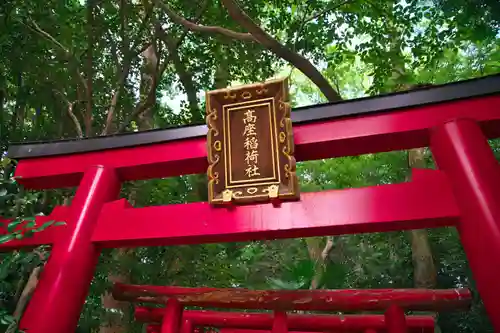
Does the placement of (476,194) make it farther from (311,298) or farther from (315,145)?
(311,298)

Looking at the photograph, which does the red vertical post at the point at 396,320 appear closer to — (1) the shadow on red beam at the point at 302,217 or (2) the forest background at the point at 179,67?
(1) the shadow on red beam at the point at 302,217

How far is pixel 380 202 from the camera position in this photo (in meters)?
2.59

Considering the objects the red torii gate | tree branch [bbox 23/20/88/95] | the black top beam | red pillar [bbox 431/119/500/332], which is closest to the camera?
red pillar [bbox 431/119/500/332]

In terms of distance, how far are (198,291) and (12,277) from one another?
8.52ft

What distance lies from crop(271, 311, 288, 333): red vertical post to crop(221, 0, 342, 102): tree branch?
7.92 ft

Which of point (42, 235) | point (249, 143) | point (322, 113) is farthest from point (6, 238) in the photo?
point (322, 113)

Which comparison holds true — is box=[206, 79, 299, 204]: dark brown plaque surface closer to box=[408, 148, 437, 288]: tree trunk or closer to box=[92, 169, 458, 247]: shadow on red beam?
box=[92, 169, 458, 247]: shadow on red beam

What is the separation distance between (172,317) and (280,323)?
129 centimetres

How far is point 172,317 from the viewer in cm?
471

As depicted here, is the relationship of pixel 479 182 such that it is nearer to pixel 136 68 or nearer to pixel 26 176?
pixel 26 176

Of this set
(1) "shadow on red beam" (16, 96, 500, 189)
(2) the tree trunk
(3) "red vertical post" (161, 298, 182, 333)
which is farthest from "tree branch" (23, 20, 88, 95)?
(2) the tree trunk

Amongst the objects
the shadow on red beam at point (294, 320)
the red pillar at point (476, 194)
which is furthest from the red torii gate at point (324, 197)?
the shadow on red beam at point (294, 320)

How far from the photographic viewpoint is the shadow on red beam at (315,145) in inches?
112

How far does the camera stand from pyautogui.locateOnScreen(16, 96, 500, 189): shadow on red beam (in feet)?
9.32
